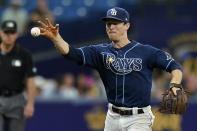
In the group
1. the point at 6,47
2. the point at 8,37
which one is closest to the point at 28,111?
the point at 6,47

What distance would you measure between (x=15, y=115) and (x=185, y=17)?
6.60 meters

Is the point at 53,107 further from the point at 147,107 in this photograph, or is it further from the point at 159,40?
the point at 147,107

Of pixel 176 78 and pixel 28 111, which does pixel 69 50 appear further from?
pixel 28 111

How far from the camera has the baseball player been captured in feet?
20.8

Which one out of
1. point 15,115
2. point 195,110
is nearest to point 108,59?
point 15,115

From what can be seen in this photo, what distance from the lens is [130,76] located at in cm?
638

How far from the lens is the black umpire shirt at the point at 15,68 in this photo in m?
7.98

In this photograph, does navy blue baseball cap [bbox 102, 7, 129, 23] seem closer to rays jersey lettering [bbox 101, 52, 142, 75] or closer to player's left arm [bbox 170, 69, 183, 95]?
rays jersey lettering [bbox 101, 52, 142, 75]

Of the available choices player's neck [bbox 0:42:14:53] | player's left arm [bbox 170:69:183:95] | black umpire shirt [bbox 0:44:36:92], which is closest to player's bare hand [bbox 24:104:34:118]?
black umpire shirt [bbox 0:44:36:92]

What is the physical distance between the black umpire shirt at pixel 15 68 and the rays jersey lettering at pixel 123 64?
203 centimetres

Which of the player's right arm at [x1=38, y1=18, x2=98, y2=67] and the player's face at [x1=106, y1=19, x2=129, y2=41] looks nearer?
the player's right arm at [x1=38, y1=18, x2=98, y2=67]

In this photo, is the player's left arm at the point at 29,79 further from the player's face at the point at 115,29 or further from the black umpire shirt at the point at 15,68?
the player's face at the point at 115,29

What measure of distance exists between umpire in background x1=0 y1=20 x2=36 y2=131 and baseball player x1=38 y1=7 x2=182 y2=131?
1863 millimetres

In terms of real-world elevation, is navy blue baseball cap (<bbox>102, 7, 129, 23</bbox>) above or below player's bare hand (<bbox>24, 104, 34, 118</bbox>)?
above
